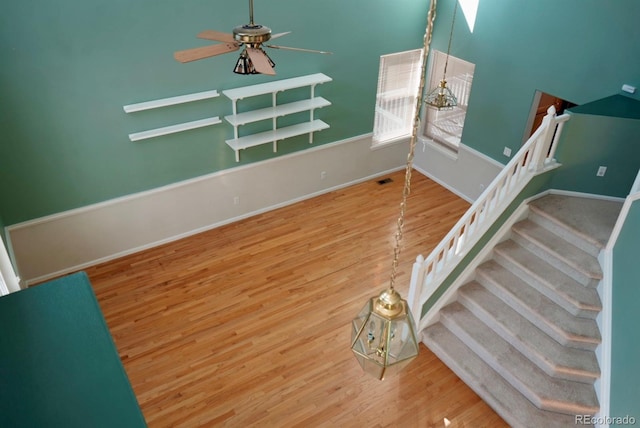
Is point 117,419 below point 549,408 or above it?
above

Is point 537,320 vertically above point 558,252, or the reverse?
point 558,252

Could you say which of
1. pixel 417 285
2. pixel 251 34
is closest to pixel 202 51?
pixel 251 34

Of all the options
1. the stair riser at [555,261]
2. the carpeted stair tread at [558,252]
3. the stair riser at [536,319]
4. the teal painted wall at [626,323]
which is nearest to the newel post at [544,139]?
the carpeted stair tread at [558,252]

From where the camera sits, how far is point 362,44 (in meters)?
7.07

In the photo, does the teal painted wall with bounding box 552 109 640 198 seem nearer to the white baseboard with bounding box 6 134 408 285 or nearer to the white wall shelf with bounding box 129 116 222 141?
the white baseboard with bounding box 6 134 408 285

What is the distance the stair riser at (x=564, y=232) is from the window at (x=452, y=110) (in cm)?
241

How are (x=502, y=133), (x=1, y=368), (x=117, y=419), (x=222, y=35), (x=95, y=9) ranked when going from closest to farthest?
(x=117, y=419)
(x=1, y=368)
(x=222, y=35)
(x=95, y=9)
(x=502, y=133)

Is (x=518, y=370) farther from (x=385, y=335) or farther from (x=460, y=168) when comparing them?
(x=460, y=168)

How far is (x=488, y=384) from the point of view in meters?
4.83

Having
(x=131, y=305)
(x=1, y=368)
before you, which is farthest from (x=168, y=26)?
(x=1, y=368)

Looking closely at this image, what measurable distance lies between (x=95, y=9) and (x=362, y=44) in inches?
138

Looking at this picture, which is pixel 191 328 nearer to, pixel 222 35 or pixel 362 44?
pixel 222 35

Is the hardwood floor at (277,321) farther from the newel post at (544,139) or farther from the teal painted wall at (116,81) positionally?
the newel post at (544,139)

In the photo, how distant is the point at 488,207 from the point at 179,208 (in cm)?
387
